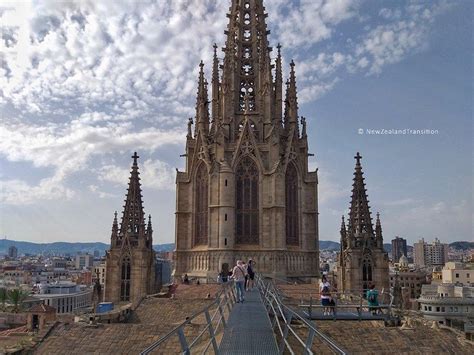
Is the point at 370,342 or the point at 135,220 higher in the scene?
the point at 135,220

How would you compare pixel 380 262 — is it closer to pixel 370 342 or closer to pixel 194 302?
pixel 194 302

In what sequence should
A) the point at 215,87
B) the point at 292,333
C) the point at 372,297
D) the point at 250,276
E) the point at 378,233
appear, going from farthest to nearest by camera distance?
the point at 215,87 < the point at 378,233 < the point at 250,276 < the point at 372,297 < the point at 292,333

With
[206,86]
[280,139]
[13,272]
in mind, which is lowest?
[13,272]

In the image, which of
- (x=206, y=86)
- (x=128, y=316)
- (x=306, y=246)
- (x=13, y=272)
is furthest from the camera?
(x=13, y=272)

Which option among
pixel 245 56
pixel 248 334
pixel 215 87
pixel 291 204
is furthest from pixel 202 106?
pixel 248 334

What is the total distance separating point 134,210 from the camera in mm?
44781

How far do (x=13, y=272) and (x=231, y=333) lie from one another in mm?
177024

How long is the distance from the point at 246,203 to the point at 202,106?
9.72 metres

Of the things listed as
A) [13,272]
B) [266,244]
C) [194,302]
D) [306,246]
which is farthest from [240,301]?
[13,272]

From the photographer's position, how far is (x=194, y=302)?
2775 centimetres

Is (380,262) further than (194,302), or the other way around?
(380,262)

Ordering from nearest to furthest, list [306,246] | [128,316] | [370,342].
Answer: [370,342] < [128,316] < [306,246]

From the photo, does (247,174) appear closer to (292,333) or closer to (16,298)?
(292,333)

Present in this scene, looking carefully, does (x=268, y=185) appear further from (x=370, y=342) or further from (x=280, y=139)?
(x=370, y=342)
